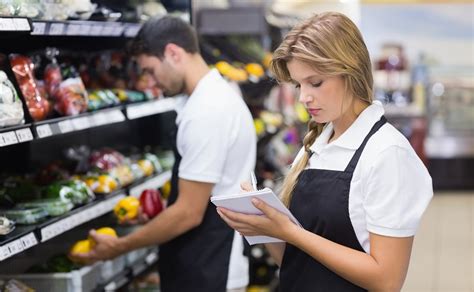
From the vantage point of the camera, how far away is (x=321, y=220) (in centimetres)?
248

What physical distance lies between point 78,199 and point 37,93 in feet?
1.63

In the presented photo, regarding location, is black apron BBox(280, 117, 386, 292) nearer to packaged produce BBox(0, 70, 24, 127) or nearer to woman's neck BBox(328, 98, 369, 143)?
woman's neck BBox(328, 98, 369, 143)

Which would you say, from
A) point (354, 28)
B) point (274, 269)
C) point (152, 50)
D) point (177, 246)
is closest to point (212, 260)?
point (177, 246)

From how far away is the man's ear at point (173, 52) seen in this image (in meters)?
3.54

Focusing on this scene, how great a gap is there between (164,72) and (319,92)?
128 cm

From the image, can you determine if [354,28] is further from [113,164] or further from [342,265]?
[113,164]

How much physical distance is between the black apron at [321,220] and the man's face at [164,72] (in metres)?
1.08

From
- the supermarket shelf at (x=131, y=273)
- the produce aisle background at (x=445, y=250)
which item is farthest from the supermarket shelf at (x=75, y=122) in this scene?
the produce aisle background at (x=445, y=250)

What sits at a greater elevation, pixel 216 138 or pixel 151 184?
pixel 216 138

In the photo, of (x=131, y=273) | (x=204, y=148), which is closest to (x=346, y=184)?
(x=204, y=148)

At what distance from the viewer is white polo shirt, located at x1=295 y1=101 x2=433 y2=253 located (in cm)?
232

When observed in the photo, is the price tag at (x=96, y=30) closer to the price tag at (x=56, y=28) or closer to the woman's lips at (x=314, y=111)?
the price tag at (x=56, y=28)

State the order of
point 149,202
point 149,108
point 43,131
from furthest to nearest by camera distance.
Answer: point 149,108
point 149,202
point 43,131

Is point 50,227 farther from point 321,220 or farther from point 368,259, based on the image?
point 368,259
